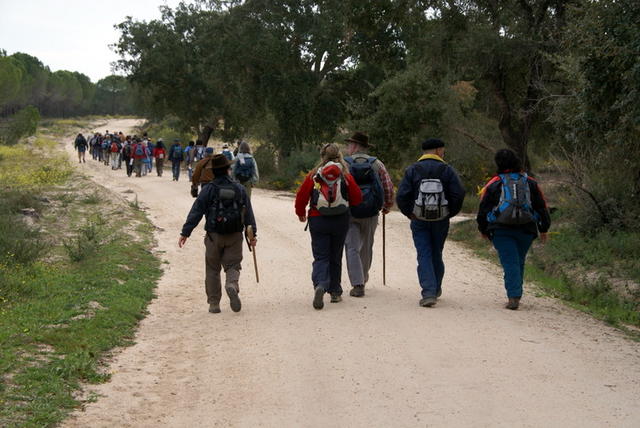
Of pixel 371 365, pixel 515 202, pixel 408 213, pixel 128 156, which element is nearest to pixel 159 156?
pixel 128 156

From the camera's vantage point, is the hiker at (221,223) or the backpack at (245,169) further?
the backpack at (245,169)

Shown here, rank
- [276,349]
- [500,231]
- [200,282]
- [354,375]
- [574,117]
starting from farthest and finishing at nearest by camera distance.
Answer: [574,117], [200,282], [500,231], [276,349], [354,375]

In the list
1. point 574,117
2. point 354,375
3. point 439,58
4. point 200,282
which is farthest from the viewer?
point 439,58

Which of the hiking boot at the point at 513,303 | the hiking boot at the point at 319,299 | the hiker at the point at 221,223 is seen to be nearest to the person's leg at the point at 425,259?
the hiking boot at the point at 513,303

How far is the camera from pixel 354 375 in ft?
21.2

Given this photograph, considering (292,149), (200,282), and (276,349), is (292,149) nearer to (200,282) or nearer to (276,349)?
(200,282)

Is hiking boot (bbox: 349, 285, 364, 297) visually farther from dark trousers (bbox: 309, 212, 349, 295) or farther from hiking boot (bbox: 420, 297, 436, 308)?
hiking boot (bbox: 420, 297, 436, 308)

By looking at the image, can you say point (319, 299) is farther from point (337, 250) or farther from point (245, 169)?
point (245, 169)

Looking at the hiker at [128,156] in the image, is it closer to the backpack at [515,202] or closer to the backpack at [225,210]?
the backpack at [225,210]

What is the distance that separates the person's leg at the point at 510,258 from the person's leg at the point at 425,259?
79 cm

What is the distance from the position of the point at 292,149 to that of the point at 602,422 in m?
30.0

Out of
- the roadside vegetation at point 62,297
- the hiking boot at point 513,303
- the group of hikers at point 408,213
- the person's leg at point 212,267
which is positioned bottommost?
the roadside vegetation at point 62,297

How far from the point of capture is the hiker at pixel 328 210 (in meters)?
8.98

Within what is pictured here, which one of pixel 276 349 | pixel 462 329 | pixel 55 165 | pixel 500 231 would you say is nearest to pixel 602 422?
pixel 462 329
